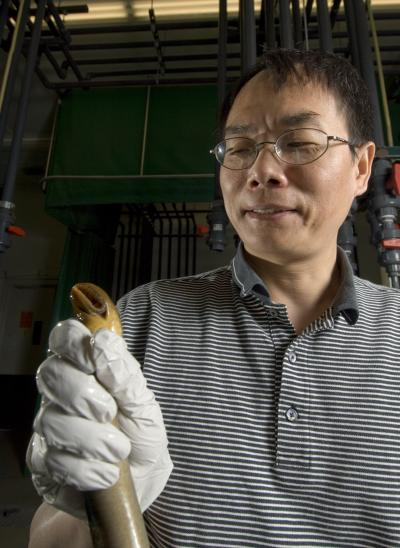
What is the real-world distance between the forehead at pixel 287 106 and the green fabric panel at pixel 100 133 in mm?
1512

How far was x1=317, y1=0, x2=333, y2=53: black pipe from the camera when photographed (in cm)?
145

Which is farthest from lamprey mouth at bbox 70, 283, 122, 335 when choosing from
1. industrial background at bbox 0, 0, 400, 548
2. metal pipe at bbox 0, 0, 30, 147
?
metal pipe at bbox 0, 0, 30, 147

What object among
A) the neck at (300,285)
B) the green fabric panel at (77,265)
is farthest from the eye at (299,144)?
the green fabric panel at (77,265)

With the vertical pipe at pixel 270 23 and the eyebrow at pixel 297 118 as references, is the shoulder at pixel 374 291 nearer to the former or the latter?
the eyebrow at pixel 297 118

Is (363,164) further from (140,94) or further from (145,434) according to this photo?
(140,94)

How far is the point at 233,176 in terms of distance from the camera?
789 mm

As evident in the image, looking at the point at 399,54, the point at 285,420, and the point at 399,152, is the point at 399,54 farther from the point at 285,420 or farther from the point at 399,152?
the point at 285,420

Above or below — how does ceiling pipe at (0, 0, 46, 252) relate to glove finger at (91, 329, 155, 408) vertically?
above

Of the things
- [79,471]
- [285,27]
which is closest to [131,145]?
[285,27]

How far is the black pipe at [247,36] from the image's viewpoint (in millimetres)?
1351

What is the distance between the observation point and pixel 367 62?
139cm

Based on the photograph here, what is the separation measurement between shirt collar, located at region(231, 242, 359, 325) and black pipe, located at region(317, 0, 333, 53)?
1.08 m

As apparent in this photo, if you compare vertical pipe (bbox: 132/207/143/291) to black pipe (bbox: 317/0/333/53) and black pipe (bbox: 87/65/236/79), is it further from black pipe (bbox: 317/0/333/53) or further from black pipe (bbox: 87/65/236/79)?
black pipe (bbox: 317/0/333/53)

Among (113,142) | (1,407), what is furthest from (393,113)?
(1,407)
